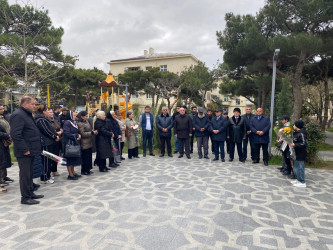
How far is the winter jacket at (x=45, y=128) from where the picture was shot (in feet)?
15.3

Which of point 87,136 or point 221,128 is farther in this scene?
point 221,128

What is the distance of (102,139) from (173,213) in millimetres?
3101

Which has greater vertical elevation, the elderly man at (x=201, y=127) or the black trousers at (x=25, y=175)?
the elderly man at (x=201, y=127)

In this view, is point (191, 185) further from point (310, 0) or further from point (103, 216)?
point (310, 0)

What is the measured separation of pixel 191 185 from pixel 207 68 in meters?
19.2

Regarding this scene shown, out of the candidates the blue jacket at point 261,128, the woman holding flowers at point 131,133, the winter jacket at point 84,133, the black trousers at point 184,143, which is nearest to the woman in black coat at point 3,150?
the winter jacket at point 84,133

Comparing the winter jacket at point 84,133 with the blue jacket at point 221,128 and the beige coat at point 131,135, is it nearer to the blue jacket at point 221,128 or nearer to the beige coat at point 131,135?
the beige coat at point 131,135

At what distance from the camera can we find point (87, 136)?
5422 mm

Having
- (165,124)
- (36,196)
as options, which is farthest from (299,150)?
(36,196)

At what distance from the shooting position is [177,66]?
34.7 m

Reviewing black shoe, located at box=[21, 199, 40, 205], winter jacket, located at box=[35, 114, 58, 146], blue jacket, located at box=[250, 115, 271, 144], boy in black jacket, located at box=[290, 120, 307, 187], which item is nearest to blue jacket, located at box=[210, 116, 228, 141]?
blue jacket, located at box=[250, 115, 271, 144]

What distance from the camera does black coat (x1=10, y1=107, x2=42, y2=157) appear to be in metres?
3.70

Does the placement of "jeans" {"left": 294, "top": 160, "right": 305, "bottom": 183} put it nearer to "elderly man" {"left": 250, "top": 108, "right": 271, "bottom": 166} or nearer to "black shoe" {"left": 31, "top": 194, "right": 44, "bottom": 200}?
"elderly man" {"left": 250, "top": 108, "right": 271, "bottom": 166}

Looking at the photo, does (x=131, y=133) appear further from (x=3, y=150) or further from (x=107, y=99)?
(x=107, y=99)
